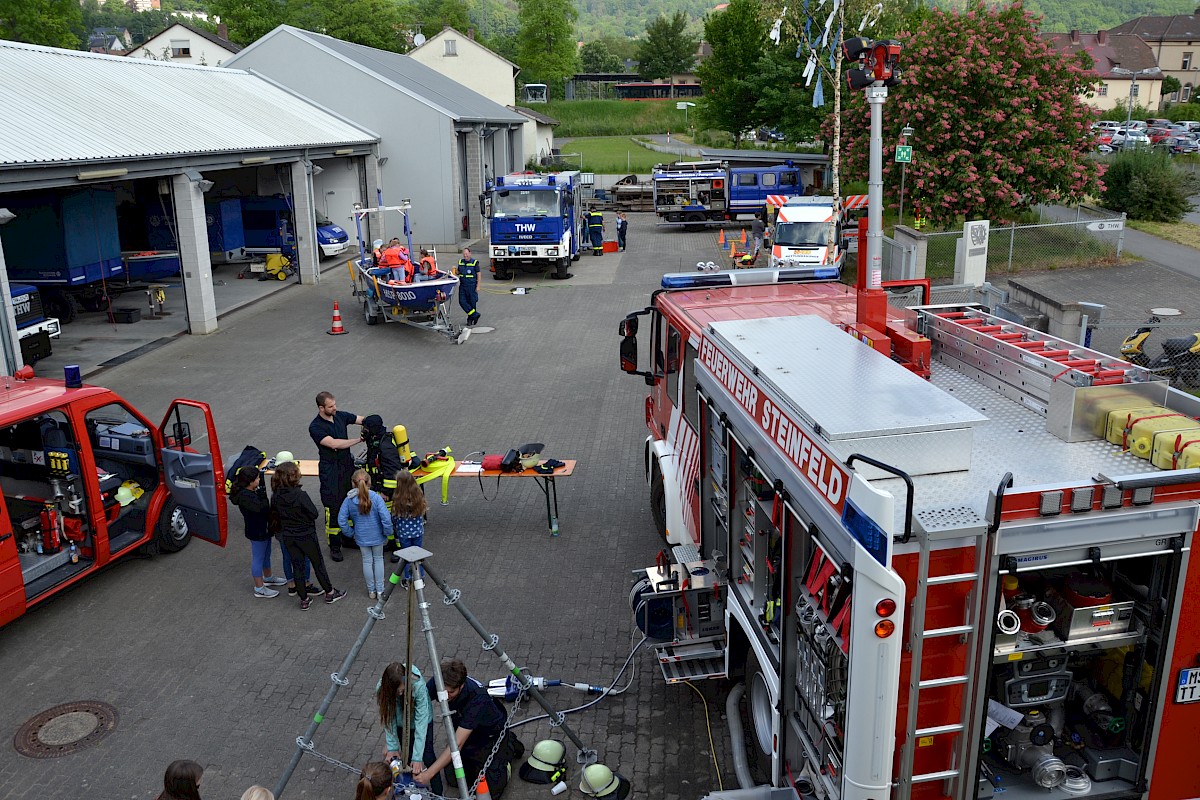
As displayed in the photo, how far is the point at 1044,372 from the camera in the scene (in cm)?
592

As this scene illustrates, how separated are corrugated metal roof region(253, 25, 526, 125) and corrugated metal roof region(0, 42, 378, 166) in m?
2.74

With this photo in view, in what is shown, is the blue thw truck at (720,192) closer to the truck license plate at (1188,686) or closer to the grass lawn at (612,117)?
the truck license plate at (1188,686)

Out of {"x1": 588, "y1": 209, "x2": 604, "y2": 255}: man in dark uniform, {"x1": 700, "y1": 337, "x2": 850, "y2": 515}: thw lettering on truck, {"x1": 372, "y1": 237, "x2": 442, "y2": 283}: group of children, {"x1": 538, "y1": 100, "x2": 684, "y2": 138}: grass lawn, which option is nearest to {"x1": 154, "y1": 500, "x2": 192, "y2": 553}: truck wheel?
{"x1": 700, "y1": 337, "x2": 850, "y2": 515}: thw lettering on truck

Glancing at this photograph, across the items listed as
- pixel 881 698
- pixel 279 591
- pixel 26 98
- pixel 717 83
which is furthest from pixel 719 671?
pixel 717 83

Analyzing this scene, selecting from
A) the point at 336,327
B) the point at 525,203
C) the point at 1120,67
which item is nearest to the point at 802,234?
the point at 525,203

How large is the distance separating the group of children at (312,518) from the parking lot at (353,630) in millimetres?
468

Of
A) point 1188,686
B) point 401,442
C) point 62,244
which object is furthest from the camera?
point 62,244

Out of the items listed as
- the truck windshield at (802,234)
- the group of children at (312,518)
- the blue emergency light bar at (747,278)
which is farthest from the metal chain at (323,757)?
the truck windshield at (802,234)

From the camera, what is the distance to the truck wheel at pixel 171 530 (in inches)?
407

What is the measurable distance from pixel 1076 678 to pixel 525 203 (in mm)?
24001

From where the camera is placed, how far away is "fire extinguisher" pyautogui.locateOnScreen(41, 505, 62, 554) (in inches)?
363

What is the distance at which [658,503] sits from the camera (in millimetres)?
10180

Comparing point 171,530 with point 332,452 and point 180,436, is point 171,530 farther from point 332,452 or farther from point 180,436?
point 332,452

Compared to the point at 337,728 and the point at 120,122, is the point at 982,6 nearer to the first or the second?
the point at 120,122
